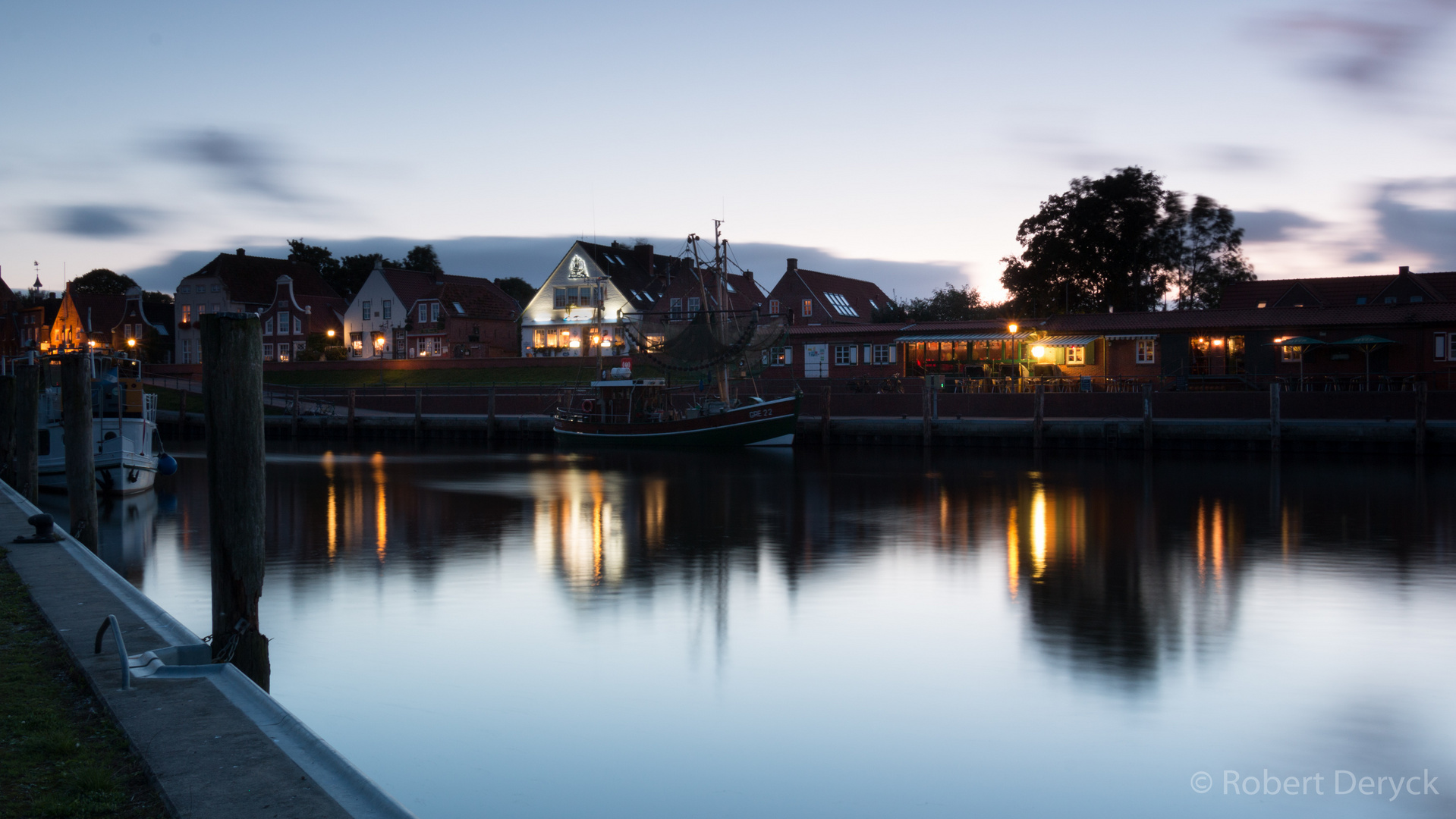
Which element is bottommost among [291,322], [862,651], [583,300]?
[862,651]

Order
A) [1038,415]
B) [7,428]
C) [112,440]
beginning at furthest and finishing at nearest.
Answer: [1038,415]
[112,440]
[7,428]

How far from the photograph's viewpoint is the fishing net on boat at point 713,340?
46.5 meters

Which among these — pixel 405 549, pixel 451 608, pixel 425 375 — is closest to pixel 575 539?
pixel 405 549

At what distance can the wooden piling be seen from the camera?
15.7 meters

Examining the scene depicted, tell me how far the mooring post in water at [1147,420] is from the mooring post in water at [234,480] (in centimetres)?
3630

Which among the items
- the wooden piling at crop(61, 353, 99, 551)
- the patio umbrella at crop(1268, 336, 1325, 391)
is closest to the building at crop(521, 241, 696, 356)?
the patio umbrella at crop(1268, 336, 1325, 391)

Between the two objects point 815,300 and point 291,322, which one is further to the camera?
point 291,322

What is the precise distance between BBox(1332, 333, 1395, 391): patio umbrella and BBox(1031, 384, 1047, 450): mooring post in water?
12043mm

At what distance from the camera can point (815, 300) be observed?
234ft

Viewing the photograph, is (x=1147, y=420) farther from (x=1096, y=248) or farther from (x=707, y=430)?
(x=1096, y=248)

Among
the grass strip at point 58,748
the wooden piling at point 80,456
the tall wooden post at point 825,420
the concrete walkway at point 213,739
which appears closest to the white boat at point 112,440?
the wooden piling at point 80,456

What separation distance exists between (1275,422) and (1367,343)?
9167 mm

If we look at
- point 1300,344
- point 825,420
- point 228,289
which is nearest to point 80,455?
point 825,420

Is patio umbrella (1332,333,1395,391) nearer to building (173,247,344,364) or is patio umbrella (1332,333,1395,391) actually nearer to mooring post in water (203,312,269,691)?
mooring post in water (203,312,269,691)
